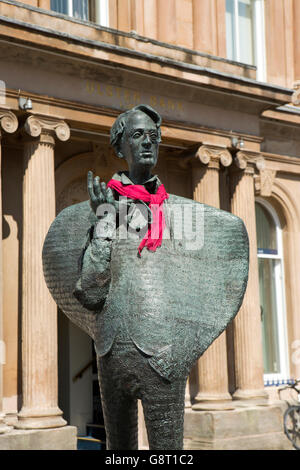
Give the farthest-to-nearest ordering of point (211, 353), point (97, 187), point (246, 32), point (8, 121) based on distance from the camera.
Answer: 1. point (246, 32)
2. point (211, 353)
3. point (8, 121)
4. point (97, 187)

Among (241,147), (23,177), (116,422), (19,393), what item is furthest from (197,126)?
(116,422)

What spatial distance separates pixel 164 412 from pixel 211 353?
9.26 m

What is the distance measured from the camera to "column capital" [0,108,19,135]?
10.2m

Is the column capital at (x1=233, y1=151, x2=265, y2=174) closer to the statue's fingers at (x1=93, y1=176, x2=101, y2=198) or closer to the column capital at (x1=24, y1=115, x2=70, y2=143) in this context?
the column capital at (x1=24, y1=115, x2=70, y2=143)

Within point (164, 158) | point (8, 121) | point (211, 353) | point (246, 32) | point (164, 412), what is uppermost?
point (246, 32)

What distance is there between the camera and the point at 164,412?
10.7 feet

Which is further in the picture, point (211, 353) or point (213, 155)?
point (213, 155)

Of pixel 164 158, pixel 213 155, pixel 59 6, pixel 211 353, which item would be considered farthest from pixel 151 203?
pixel 164 158

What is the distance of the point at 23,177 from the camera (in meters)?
10.7

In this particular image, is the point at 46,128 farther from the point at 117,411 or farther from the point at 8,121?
the point at 117,411

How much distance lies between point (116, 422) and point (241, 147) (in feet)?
33.6

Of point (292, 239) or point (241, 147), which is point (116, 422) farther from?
point (292, 239)

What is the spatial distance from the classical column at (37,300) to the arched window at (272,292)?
600 cm

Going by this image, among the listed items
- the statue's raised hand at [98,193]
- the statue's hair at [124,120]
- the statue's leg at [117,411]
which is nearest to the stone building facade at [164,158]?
the statue's leg at [117,411]
